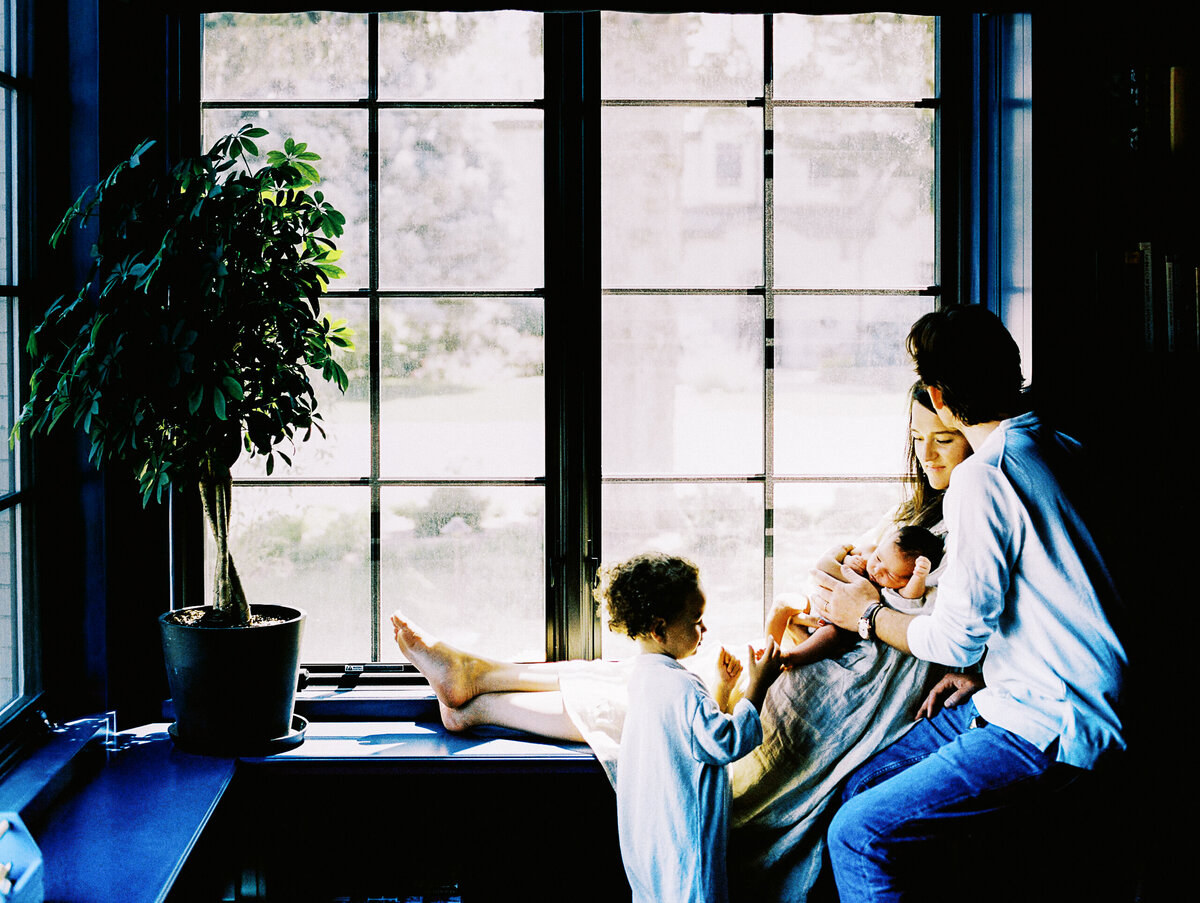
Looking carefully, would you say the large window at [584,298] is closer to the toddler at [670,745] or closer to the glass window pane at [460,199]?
the glass window pane at [460,199]

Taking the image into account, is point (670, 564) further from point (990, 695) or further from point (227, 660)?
point (227, 660)

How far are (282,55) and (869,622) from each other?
208cm

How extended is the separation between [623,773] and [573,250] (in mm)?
1364

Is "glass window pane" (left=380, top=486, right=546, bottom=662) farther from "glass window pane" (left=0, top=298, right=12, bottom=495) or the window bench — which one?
"glass window pane" (left=0, top=298, right=12, bottom=495)

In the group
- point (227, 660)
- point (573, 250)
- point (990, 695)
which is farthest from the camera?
point (573, 250)

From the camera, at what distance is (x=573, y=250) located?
2.67 metres

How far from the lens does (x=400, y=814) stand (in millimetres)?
2436

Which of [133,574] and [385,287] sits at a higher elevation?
[385,287]

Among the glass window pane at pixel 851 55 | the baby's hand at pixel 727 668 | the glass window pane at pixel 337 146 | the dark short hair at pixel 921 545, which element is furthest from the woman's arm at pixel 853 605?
the glass window pane at pixel 337 146

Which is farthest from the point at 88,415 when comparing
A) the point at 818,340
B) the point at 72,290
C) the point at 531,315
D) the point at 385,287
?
the point at 818,340

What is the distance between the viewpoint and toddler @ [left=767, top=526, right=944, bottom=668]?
2234 mm

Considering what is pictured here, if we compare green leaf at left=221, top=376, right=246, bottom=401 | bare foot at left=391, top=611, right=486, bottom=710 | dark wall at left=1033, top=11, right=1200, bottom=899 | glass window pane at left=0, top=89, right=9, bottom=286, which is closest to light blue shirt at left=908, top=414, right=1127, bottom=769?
dark wall at left=1033, top=11, right=1200, bottom=899

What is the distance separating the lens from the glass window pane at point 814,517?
2.76m

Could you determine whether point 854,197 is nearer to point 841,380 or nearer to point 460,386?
point 841,380
